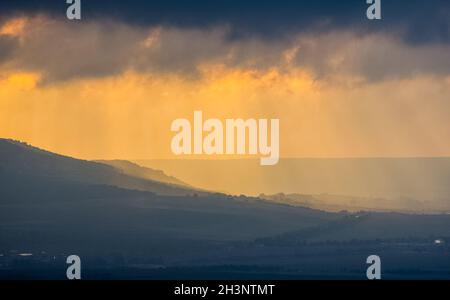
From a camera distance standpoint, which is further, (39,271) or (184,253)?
(184,253)

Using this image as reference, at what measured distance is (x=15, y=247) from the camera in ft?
226

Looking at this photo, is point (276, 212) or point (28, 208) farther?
point (28, 208)

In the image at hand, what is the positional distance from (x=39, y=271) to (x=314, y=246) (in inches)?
659
